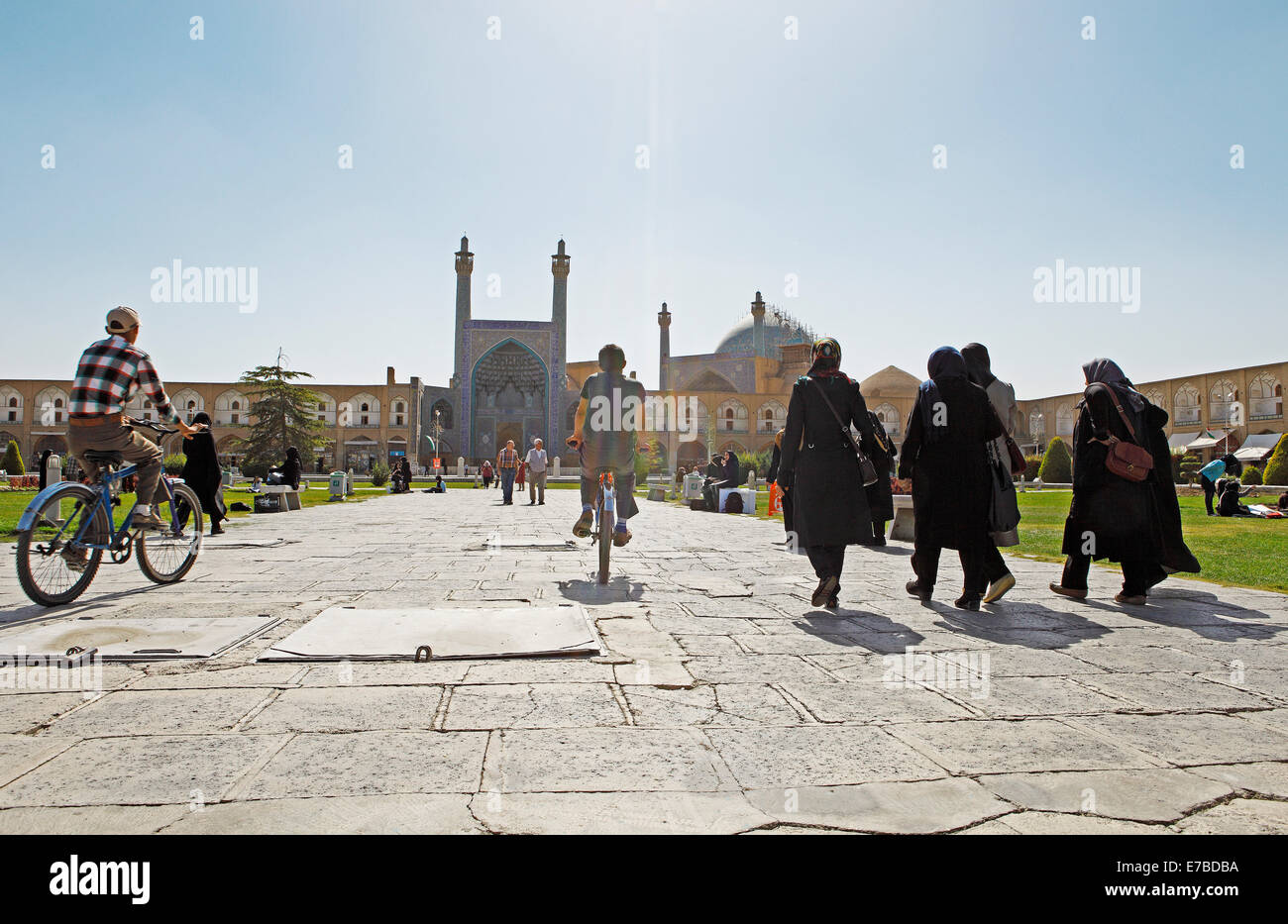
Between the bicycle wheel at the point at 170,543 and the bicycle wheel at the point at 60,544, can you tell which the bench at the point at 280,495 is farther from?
the bicycle wheel at the point at 60,544

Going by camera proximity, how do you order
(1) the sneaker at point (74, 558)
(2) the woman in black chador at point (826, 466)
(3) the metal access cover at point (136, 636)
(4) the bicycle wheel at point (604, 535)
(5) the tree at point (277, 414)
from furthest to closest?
(5) the tree at point (277, 414) < (4) the bicycle wheel at point (604, 535) < (2) the woman in black chador at point (826, 466) < (1) the sneaker at point (74, 558) < (3) the metal access cover at point (136, 636)

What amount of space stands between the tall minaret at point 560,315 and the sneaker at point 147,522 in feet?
137

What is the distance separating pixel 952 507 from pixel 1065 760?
2.53 m

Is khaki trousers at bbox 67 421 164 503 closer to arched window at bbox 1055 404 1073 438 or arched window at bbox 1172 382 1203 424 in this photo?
arched window at bbox 1172 382 1203 424

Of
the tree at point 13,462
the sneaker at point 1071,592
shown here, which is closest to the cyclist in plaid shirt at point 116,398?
the sneaker at point 1071,592

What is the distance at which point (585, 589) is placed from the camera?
4590mm

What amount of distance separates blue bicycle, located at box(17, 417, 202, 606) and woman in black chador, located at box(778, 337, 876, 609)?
342 centimetres

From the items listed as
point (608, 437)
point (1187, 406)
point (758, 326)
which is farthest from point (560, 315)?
point (608, 437)

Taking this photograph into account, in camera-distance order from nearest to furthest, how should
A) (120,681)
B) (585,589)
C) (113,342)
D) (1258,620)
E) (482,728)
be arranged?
(482,728), (120,681), (1258,620), (113,342), (585,589)

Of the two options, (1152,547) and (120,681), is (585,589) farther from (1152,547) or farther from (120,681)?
(1152,547)

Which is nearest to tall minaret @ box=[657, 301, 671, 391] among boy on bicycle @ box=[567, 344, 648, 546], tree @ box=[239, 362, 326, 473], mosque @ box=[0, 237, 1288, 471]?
mosque @ box=[0, 237, 1288, 471]

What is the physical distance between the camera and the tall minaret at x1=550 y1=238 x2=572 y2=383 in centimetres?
4612

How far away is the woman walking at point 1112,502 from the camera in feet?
14.2

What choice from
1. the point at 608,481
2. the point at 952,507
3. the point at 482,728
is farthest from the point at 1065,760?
the point at 608,481
